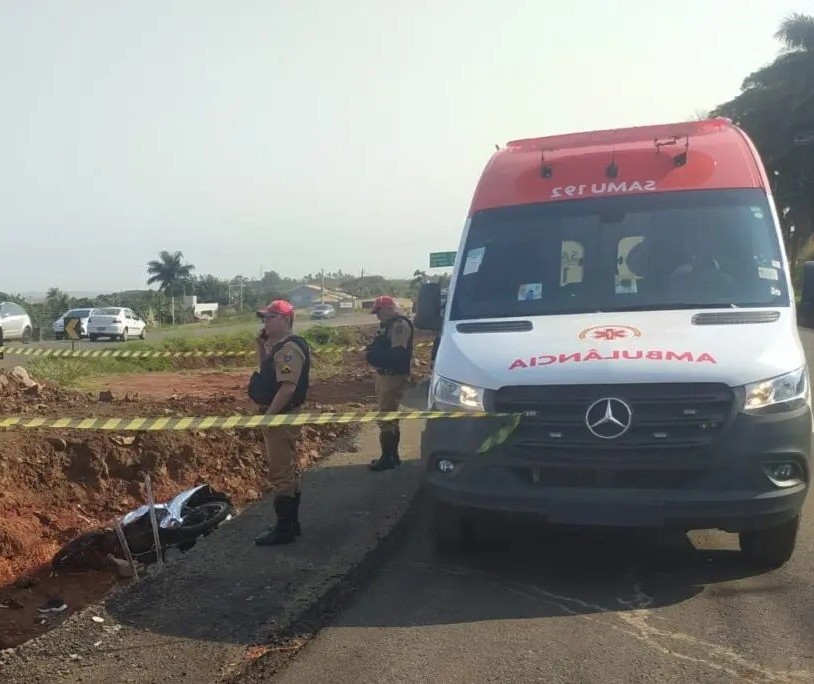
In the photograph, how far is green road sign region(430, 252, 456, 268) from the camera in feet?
97.1

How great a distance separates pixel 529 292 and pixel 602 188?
37.9 inches

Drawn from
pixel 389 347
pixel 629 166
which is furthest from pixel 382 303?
pixel 629 166

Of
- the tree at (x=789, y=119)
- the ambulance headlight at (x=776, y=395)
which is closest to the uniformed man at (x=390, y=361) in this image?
the ambulance headlight at (x=776, y=395)

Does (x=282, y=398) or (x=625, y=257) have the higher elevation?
(x=625, y=257)

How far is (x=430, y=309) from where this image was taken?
6.11 metres

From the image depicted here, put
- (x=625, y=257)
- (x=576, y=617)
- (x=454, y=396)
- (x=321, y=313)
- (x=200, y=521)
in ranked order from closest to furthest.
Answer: (x=576, y=617), (x=454, y=396), (x=625, y=257), (x=200, y=521), (x=321, y=313)

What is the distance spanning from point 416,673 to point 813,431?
2.67 m

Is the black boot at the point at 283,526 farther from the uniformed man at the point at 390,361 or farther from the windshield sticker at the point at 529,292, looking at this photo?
the uniformed man at the point at 390,361

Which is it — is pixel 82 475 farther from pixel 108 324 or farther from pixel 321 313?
pixel 321 313

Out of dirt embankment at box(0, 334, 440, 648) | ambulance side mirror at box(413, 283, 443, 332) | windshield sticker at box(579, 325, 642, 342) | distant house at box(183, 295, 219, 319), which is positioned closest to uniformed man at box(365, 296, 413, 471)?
dirt embankment at box(0, 334, 440, 648)

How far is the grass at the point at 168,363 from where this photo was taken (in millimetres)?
15188

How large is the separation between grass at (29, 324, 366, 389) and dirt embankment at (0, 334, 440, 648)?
12.4ft

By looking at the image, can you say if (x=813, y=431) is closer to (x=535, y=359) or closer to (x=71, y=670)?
(x=535, y=359)

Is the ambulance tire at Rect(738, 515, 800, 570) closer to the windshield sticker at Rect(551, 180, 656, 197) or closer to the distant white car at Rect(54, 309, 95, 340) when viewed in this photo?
the windshield sticker at Rect(551, 180, 656, 197)
